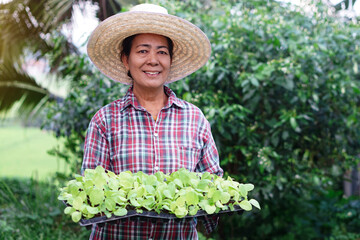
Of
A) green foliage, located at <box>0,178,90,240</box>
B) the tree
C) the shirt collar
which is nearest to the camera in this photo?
the shirt collar

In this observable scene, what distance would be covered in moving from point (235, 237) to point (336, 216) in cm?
97

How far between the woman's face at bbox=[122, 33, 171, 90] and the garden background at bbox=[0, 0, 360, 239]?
1207 millimetres

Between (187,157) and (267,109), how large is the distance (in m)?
1.60

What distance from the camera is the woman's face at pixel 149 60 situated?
1715 mm

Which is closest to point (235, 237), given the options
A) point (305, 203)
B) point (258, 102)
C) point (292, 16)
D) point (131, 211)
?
point (305, 203)

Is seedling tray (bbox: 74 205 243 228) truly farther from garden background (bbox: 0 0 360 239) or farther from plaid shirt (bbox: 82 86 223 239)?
garden background (bbox: 0 0 360 239)

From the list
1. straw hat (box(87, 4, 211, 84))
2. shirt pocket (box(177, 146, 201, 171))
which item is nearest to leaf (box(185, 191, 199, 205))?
shirt pocket (box(177, 146, 201, 171))

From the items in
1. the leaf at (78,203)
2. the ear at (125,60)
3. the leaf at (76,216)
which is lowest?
the leaf at (76,216)

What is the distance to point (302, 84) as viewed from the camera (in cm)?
325

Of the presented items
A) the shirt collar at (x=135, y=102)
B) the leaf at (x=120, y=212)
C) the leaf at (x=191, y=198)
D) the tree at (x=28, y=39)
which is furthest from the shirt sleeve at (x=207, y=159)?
the tree at (x=28, y=39)

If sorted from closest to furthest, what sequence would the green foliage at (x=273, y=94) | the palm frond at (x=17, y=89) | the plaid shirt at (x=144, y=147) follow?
1. the plaid shirt at (x=144, y=147)
2. the green foliage at (x=273, y=94)
3. the palm frond at (x=17, y=89)

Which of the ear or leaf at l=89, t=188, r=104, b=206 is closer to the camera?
leaf at l=89, t=188, r=104, b=206

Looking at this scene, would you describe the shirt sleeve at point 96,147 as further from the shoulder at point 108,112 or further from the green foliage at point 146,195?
the green foliage at point 146,195

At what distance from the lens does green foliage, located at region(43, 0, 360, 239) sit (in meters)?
3.11
